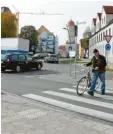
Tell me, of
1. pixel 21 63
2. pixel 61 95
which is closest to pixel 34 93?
pixel 61 95

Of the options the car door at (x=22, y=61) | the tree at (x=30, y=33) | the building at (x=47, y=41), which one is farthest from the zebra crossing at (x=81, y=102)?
the building at (x=47, y=41)

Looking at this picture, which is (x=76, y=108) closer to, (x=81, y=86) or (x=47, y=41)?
(x=81, y=86)

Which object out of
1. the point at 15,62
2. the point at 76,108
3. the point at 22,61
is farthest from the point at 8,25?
the point at 76,108

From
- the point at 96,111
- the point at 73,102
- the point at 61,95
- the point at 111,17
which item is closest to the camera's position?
the point at 96,111

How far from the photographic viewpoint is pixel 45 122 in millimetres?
6367

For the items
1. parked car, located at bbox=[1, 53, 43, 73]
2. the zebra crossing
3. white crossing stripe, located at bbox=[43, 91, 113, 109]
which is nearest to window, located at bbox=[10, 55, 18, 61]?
parked car, located at bbox=[1, 53, 43, 73]

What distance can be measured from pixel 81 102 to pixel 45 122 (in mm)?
2954

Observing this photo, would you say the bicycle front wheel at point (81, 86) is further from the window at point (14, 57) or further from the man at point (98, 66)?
the window at point (14, 57)

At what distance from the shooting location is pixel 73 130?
5.75 m

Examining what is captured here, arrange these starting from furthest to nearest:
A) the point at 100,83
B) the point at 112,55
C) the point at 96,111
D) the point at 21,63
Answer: the point at 112,55, the point at 21,63, the point at 100,83, the point at 96,111

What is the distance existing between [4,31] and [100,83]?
210ft

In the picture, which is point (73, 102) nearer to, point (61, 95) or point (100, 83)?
point (61, 95)

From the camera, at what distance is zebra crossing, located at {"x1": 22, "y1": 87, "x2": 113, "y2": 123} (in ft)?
25.2

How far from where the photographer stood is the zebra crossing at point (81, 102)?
7672 mm
